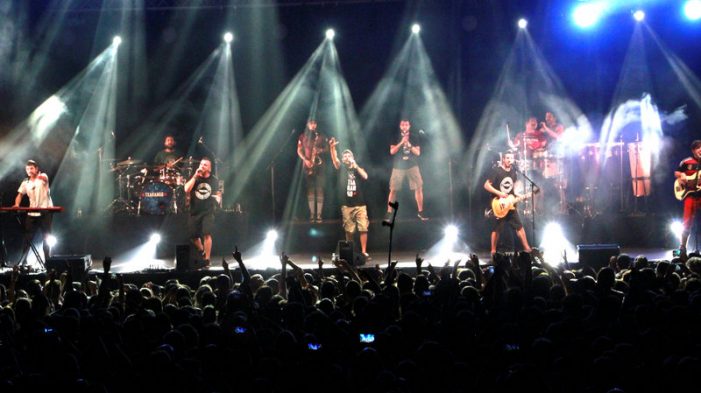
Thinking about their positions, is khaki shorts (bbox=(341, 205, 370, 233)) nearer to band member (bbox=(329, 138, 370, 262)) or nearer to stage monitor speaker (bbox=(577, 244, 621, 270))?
band member (bbox=(329, 138, 370, 262))

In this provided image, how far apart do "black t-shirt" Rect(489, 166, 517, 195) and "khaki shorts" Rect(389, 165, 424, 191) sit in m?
3.59

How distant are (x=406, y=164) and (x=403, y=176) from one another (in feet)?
0.88

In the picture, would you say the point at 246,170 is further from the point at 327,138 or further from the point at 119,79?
the point at 119,79

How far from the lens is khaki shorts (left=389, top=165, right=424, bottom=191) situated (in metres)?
17.1

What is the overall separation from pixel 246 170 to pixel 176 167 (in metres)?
2.12

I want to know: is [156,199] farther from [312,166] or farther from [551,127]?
[551,127]

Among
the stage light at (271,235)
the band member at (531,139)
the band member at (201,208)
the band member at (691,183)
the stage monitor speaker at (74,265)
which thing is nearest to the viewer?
the stage monitor speaker at (74,265)

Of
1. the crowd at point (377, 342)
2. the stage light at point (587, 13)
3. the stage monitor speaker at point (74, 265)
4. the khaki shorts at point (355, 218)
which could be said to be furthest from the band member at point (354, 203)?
the stage light at point (587, 13)

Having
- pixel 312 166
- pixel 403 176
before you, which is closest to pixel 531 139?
pixel 403 176

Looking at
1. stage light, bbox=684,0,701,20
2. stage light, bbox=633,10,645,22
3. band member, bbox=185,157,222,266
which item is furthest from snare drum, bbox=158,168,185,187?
stage light, bbox=684,0,701,20

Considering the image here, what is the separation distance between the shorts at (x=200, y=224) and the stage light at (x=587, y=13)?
10.1 meters

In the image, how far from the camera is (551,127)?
59.7ft

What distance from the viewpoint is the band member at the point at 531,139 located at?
1756cm

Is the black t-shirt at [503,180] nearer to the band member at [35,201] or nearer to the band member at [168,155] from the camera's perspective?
the band member at [168,155]
